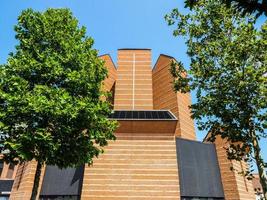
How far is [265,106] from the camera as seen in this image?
1159 centimetres

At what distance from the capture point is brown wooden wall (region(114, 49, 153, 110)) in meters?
37.8

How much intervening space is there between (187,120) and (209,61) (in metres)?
25.2

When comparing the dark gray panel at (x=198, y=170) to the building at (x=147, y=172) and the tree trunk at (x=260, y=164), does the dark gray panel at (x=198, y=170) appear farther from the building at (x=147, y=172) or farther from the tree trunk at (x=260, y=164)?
the tree trunk at (x=260, y=164)

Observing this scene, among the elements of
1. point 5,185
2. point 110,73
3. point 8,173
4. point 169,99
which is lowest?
point 5,185

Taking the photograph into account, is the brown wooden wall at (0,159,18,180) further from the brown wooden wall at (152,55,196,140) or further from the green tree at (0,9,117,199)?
the green tree at (0,9,117,199)

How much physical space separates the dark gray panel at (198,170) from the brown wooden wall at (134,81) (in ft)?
36.2

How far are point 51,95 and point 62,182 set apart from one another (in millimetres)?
16756

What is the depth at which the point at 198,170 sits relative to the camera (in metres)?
27.0

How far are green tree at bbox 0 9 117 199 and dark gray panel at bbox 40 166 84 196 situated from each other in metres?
12.5

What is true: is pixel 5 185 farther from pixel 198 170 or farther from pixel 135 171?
pixel 198 170

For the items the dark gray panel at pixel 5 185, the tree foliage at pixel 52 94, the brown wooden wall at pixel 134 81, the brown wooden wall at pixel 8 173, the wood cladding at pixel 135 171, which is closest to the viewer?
the tree foliage at pixel 52 94

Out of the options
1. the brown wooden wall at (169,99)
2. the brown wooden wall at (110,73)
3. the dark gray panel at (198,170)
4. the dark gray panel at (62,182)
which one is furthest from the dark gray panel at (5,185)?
the dark gray panel at (198,170)

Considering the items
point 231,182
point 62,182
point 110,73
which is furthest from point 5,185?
point 231,182

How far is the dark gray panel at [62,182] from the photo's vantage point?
84.8 feet
